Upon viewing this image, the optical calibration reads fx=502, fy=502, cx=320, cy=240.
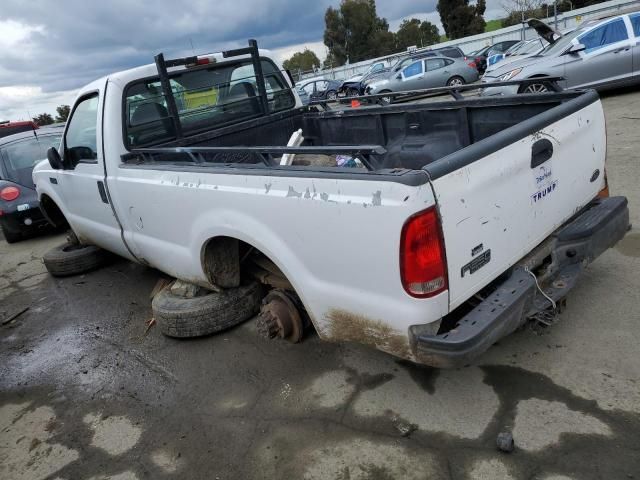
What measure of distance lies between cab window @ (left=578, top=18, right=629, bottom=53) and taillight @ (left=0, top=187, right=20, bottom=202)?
10.9 meters

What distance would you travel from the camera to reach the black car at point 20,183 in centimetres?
757

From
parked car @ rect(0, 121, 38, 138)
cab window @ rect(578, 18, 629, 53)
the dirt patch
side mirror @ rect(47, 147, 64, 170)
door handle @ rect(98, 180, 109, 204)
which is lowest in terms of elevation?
the dirt patch

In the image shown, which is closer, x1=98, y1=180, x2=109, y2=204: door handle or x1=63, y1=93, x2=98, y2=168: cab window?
x1=98, y1=180, x2=109, y2=204: door handle

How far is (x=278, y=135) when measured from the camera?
4828 millimetres

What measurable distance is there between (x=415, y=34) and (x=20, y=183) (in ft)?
244

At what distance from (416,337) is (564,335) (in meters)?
1.35

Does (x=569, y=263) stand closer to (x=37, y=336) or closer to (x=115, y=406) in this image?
(x=115, y=406)

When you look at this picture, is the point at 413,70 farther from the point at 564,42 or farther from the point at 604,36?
the point at 604,36

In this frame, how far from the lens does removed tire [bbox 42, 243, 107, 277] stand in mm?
5691

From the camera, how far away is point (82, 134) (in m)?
4.51

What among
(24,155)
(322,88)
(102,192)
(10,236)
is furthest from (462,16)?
(102,192)

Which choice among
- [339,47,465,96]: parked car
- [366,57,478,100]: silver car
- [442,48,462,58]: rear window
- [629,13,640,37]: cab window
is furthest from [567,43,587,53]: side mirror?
[442,48,462,58]: rear window

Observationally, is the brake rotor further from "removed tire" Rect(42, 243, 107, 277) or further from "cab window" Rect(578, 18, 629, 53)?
"cab window" Rect(578, 18, 629, 53)

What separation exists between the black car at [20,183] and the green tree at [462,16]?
5409cm
